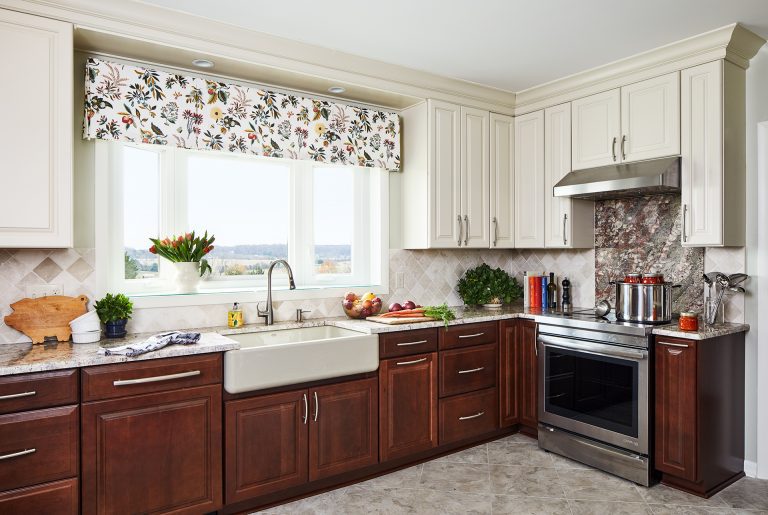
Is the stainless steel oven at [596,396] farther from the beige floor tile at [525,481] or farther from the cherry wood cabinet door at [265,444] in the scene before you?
the cherry wood cabinet door at [265,444]

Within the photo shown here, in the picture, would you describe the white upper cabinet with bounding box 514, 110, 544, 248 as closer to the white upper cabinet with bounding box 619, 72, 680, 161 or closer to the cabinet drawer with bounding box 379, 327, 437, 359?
the white upper cabinet with bounding box 619, 72, 680, 161

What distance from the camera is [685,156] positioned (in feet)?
10.5

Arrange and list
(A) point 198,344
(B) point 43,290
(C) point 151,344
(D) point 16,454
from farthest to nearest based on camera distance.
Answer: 1. (B) point 43,290
2. (A) point 198,344
3. (C) point 151,344
4. (D) point 16,454

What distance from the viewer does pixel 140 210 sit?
3121mm

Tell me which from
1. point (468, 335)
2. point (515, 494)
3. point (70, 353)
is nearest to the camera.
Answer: point (70, 353)

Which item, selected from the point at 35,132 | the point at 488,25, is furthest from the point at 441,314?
the point at 35,132

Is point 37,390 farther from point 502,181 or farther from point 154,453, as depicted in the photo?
point 502,181

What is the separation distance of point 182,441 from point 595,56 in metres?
3.27

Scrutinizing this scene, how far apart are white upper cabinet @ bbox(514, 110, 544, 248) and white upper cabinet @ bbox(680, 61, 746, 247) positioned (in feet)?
3.45

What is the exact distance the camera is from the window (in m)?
3.07

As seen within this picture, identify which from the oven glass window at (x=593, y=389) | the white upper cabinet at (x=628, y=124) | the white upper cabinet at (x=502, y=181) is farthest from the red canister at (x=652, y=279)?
the white upper cabinet at (x=502, y=181)

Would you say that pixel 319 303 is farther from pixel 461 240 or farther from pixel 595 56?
pixel 595 56

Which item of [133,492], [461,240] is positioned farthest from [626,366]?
[133,492]

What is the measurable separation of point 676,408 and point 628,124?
1785 mm
